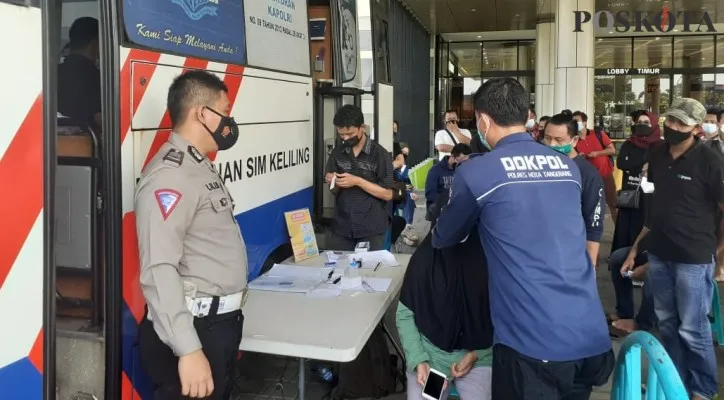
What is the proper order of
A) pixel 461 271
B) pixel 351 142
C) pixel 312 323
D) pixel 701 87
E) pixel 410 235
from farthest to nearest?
pixel 701 87 → pixel 410 235 → pixel 351 142 → pixel 312 323 → pixel 461 271

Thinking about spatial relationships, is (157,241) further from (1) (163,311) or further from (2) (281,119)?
(2) (281,119)

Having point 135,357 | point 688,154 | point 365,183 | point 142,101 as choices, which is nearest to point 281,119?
point 365,183

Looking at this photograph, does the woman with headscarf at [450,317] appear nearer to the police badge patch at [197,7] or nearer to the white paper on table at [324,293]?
the white paper on table at [324,293]

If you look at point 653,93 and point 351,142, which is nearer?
point 351,142

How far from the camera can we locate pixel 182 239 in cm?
206

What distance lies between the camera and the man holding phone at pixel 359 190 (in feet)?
14.3

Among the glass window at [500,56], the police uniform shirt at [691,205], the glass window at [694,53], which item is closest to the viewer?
the police uniform shirt at [691,205]

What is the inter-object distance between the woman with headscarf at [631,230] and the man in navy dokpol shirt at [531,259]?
2574 millimetres

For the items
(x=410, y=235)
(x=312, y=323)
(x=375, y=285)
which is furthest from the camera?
(x=410, y=235)

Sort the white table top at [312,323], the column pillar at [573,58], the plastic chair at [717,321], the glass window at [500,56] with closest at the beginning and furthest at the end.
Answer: the white table top at [312,323], the plastic chair at [717,321], the column pillar at [573,58], the glass window at [500,56]

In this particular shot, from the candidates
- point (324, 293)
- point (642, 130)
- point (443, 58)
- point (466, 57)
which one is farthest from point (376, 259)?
point (466, 57)

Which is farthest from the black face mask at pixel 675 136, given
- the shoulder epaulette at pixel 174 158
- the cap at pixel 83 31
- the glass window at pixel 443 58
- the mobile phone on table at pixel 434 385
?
the glass window at pixel 443 58

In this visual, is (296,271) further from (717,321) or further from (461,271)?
(717,321)

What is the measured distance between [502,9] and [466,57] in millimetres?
6817
